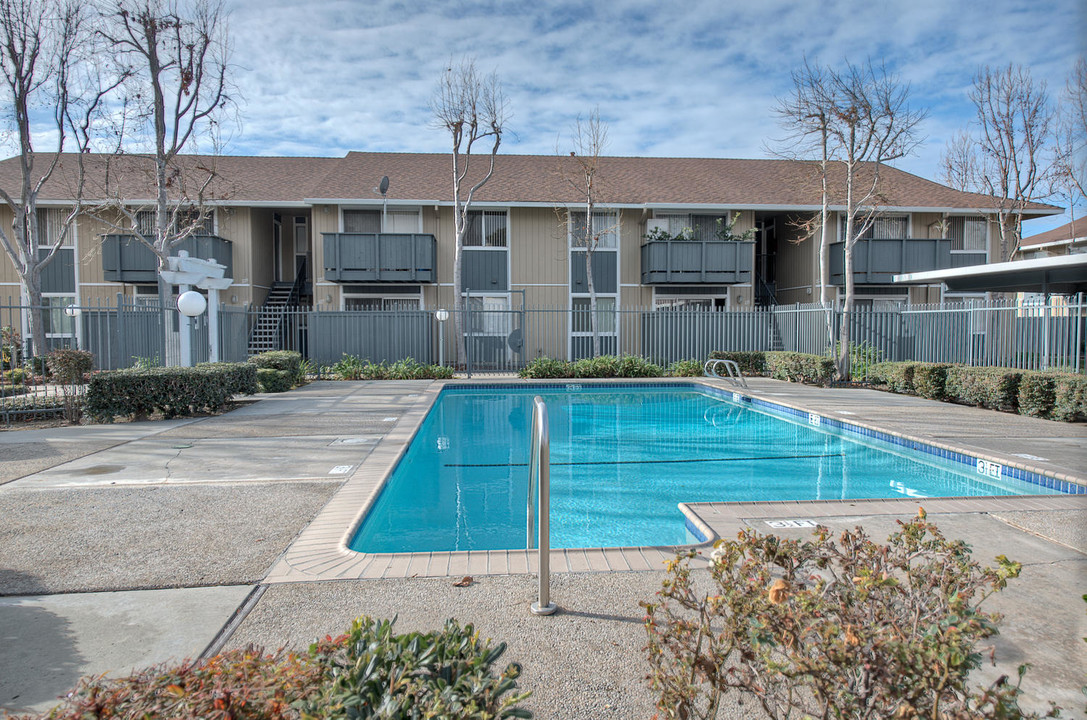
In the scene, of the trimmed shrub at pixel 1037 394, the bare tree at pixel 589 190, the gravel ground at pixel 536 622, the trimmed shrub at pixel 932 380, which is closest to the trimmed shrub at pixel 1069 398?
the trimmed shrub at pixel 1037 394

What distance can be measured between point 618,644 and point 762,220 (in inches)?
889

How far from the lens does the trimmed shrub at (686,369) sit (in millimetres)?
Result: 16719

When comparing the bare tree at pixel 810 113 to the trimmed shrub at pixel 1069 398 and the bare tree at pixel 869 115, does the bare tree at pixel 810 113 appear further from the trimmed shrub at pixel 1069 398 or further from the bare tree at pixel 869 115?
the trimmed shrub at pixel 1069 398

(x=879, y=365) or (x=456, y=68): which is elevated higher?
(x=456, y=68)

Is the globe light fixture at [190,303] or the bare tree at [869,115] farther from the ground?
the bare tree at [869,115]

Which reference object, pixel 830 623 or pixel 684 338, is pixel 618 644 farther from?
pixel 684 338

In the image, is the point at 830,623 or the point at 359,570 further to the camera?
the point at 359,570

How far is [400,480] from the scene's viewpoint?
21.1ft

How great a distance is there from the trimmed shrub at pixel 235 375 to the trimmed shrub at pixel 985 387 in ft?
40.5

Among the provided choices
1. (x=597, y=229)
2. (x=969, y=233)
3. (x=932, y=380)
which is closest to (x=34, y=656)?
(x=932, y=380)

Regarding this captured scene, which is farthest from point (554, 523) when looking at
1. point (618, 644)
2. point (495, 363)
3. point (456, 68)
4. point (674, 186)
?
point (674, 186)

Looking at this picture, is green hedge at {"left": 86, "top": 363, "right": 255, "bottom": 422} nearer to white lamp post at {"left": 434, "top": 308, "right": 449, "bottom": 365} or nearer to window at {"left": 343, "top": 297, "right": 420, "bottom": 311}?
white lamp post at {"left": 434, "top": 308, "right": 449, "bottom": 365}

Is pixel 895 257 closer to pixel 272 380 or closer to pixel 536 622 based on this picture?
pixel 272 380

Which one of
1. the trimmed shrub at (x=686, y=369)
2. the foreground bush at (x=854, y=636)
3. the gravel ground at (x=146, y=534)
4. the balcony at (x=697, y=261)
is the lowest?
the gravel ground at (x=146, y=534)
